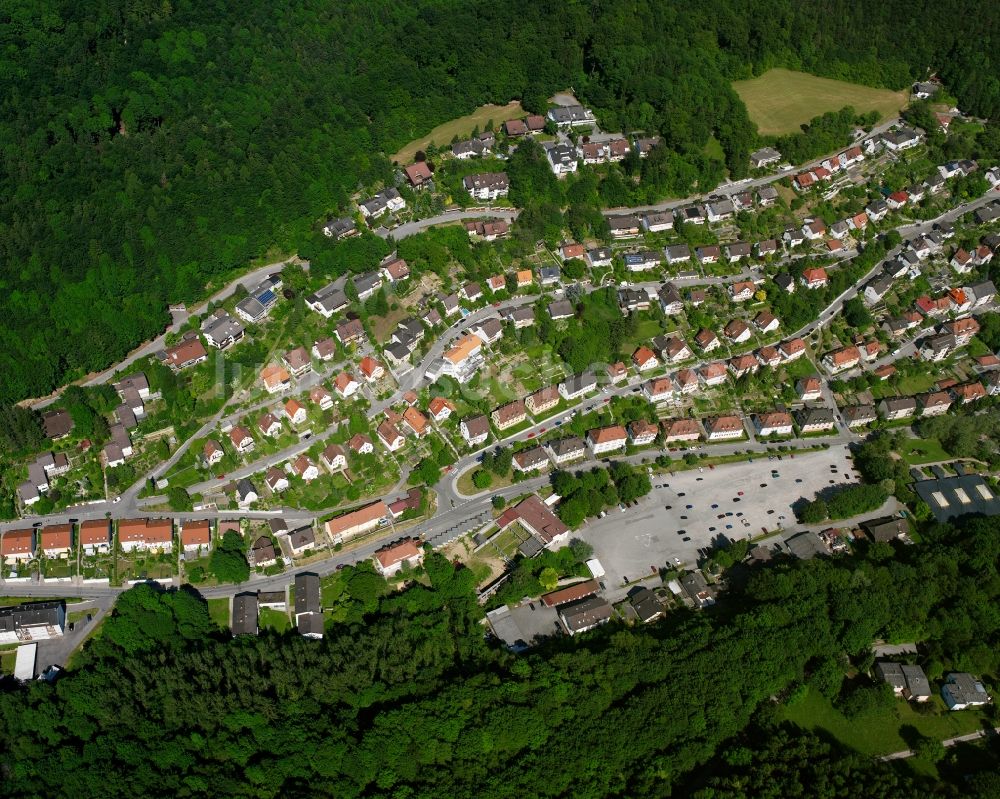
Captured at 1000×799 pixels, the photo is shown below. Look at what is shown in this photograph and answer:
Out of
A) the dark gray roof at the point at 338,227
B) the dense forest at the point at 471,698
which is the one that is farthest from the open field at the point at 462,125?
the dense forest at the point at 471,698

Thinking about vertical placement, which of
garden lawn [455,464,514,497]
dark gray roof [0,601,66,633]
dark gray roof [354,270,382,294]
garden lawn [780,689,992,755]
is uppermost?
dark gray roof [354,270,382,294]

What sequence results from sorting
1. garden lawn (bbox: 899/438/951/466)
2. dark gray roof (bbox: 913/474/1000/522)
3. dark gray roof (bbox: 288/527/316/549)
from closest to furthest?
dark gray roof (bbox: 288/527/316/549)
dark gray roof (bbox: 913/474/1000/522)
garden lawn (bbox: 899/438/951/466)

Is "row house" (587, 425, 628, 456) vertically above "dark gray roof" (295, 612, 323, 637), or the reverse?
"row house" (587, 425, 628, 456)

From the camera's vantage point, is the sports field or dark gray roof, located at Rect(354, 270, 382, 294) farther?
the sports field

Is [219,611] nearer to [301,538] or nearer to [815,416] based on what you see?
[301,538]

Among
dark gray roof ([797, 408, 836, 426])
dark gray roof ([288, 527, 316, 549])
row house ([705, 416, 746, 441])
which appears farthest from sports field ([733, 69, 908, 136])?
dark gray roof ([288, 527, 316, 549])

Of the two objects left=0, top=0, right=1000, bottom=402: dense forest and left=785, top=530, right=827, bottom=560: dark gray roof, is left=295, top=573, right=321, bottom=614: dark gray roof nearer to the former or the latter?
left=0, top=0, right=1000, bottom=402: dense forest

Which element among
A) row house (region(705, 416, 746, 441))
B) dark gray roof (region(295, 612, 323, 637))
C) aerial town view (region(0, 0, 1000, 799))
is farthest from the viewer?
row house (region(705, 416, 746, 441))

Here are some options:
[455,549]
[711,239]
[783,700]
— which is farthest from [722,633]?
[711,239]
